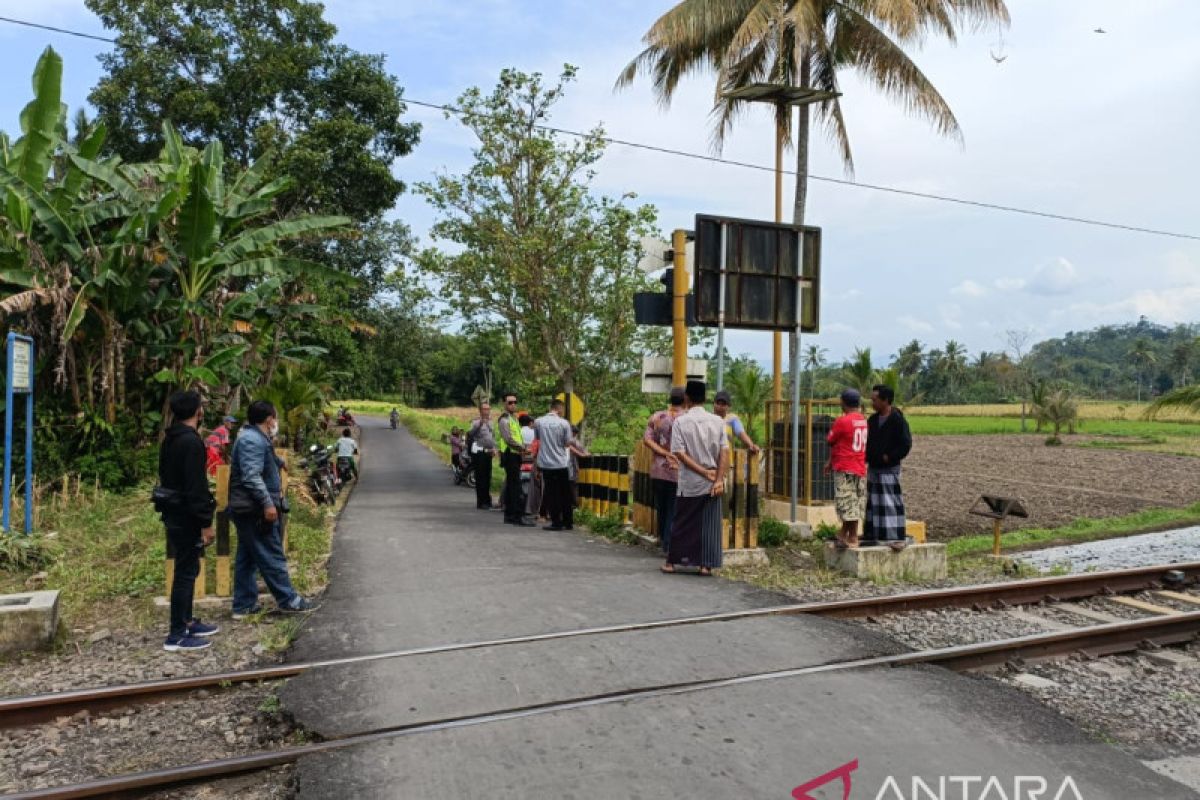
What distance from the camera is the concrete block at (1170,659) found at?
6484mm

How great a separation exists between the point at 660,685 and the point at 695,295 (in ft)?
18.7

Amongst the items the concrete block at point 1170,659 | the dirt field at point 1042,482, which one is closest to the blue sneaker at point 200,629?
the concrete block at point 1170,659

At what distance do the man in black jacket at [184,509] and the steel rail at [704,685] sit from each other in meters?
2.36

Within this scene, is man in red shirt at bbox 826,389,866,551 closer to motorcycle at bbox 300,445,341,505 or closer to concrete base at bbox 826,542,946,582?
concrete base at bbox 826,542,946,582

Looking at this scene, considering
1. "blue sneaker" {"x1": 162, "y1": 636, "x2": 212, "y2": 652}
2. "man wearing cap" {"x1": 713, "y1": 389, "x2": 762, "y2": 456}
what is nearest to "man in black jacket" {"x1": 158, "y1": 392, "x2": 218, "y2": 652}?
"blue sneaker" {"x1": 162, "y1": 636, "x2": 212, "y2": 652}

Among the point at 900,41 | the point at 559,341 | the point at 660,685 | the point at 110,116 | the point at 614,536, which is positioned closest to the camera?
the point at 660,685

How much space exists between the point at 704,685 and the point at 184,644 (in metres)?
3.65

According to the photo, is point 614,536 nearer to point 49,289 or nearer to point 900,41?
point 49,289

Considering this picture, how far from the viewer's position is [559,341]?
19.8 metres

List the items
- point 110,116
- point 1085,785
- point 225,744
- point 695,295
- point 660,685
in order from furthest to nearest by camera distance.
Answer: point 110,116, point 695,295, point 660,685, point 225,744, point 1085,785

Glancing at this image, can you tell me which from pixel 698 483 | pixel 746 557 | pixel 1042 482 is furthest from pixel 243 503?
pixel 1042 482

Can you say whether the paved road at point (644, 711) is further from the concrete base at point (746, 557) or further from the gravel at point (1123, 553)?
the gravel at point (1123, 553)

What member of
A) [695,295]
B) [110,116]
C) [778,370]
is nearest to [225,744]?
[695,295]

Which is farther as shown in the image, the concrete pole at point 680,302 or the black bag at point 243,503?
the concrete pole at point 680,302
